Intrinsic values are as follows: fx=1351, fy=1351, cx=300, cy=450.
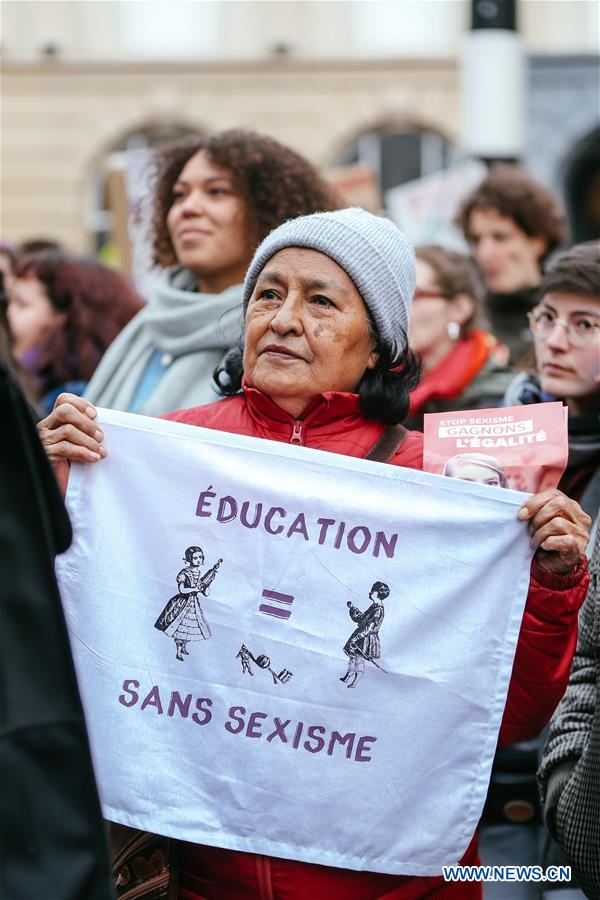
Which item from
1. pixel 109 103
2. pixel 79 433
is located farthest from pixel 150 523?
pixel 109 103

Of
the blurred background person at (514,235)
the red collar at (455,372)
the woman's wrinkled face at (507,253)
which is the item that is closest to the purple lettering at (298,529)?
the red collar at (455,372)

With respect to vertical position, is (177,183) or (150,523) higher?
(177,183)

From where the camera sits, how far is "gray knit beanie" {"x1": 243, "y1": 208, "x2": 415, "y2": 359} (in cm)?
259

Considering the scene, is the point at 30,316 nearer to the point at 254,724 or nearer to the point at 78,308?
the point at 78,308

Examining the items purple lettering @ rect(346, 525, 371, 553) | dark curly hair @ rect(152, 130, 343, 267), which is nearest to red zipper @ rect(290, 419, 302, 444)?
purple lettering @ rect(346, 525, 371, 553)

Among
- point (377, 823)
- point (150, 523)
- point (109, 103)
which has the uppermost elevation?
point (150, 523)

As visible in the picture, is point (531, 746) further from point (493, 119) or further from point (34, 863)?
point (493, 119)

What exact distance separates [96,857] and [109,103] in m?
22.4

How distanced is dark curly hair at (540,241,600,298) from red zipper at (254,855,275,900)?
5.09 ft

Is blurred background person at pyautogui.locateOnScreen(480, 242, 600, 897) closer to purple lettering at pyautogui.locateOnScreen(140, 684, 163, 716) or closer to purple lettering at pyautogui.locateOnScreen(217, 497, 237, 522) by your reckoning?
purple lettering at pyautogui.locateOnScreen(217, 497, 237, 522)

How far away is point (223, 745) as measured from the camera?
2346 millimetres

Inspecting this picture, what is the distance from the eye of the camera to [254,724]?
7.67ft

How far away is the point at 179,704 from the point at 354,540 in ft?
1.38

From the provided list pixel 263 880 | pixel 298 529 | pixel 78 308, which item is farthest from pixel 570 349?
pixel 78 308
